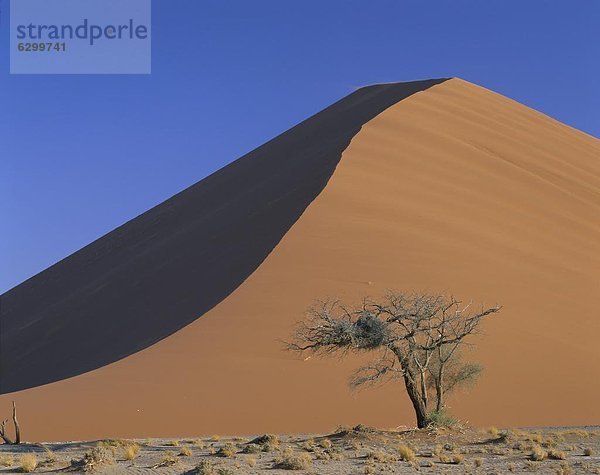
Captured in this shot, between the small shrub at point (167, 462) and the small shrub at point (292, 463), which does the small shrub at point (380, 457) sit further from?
the small shrub at point (167, 462)

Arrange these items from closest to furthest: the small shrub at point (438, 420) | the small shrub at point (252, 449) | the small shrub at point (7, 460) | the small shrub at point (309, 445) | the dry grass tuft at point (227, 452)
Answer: the small shrub at point (7, 460) < the dry grass tuft at point (227, 452) < the small shrub at point (252, 449) < the small shrub at point (309, 445) < the small shrub at point (438, 420)

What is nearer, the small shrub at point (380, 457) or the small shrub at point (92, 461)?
the small shrub at point (92, 461)

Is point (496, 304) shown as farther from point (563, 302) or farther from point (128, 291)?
point (128, 291)

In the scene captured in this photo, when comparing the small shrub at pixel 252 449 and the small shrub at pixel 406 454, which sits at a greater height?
the small shrub at pixel 252 449

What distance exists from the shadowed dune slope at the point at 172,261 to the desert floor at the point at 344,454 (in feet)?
33.7

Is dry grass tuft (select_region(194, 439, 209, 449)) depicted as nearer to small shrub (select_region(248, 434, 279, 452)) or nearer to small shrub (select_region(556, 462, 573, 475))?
small shrub (select_region(248, 434, 279, 452))

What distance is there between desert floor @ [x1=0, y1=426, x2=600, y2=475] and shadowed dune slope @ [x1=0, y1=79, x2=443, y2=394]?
1026cm

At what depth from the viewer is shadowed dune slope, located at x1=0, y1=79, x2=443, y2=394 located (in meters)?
33.2

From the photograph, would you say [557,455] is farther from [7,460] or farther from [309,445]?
[7,460]

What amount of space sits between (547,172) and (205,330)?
22.5 meters

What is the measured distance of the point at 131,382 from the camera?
26.6 metres

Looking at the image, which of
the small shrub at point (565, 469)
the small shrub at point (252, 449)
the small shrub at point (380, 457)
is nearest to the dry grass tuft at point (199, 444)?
the small shrub at point (252, 449)

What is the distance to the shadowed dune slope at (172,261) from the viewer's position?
33250mm

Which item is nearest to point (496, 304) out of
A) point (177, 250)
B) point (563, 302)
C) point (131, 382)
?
point (563, 302)
